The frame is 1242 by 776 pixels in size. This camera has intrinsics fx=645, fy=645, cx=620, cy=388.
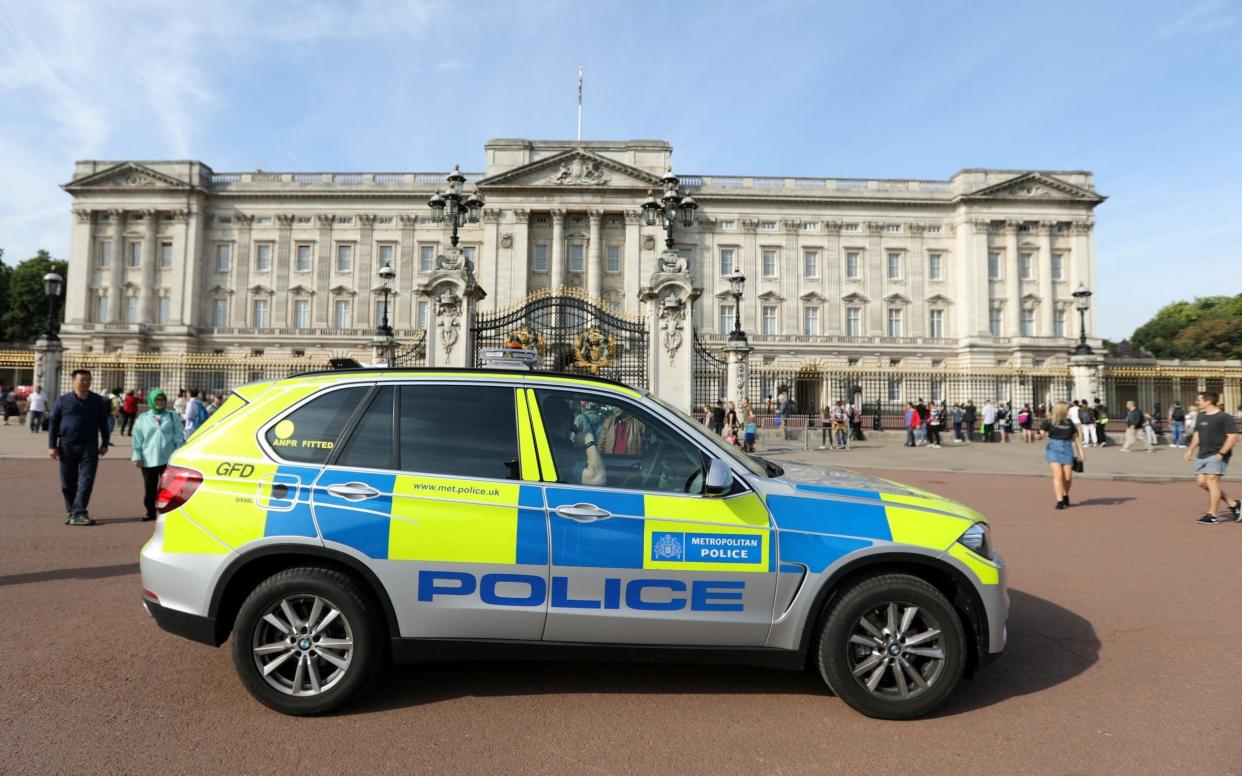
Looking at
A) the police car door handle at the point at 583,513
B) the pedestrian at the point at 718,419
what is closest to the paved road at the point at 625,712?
the police car door handle at the point at 583,513

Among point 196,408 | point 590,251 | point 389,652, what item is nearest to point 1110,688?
point 389,652

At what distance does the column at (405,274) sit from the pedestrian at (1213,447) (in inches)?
1949

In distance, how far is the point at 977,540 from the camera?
11.2ft

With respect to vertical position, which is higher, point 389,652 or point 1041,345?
point 1041,345

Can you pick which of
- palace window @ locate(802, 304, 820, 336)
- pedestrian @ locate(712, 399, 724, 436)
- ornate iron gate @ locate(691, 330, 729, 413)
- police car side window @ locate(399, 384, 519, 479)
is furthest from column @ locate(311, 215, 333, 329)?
police car side window @ locate(399, 384, 519, 479)

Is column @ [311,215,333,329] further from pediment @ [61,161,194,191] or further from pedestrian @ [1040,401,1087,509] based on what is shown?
pedestrian @ [1040,401,1087,509]

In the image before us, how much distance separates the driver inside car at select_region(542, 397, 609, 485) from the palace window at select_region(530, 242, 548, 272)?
4870 cm

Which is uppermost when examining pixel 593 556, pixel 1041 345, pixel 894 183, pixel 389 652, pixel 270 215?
pixel 894 183

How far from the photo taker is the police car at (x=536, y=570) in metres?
3.21

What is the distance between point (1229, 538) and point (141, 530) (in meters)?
13.2

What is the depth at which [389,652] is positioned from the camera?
3.38m

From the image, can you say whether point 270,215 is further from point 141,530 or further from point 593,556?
point 593,556

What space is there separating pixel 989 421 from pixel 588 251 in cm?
3305

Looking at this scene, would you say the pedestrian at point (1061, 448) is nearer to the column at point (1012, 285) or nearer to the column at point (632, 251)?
the column at point (632, 251)
